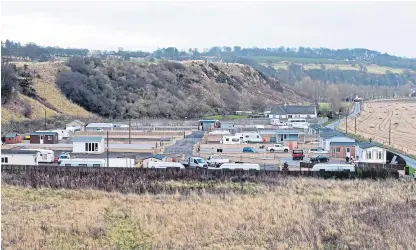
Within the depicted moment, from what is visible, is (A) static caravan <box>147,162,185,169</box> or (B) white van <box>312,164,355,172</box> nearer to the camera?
(B) white van <box>312,164,355,172</box>

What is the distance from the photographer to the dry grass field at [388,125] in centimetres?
2845

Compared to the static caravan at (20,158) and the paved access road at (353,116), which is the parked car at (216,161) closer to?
the static caravan at (20,158)

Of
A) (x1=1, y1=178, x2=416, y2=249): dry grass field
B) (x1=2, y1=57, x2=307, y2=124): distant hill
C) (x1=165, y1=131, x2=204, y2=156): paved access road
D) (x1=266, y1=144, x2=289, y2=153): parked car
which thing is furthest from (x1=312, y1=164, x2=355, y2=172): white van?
(x1=2, y1=57, x2=307, y2=124): distant hill

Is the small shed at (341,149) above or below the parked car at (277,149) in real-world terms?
above

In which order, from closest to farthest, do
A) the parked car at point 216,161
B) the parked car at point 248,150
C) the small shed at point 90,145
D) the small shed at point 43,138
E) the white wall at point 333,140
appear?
1. the parked car at point 216,161
2. the small shed at point 90,145
3. the white wall at point 333,140
4. the parked car at point 248,150
5. the small shed at point 43,138

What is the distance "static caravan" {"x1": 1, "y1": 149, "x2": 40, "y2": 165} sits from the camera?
18.4 metres

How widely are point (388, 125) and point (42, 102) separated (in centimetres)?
2186

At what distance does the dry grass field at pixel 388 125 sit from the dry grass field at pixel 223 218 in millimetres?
10965

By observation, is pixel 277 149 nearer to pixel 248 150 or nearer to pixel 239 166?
pixel 248 150

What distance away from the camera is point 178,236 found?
399 inches

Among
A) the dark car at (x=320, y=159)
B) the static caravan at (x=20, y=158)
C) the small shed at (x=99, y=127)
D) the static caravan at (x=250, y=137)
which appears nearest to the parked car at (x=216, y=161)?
the dark car at (x=320, y=159)

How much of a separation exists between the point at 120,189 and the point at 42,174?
261cm

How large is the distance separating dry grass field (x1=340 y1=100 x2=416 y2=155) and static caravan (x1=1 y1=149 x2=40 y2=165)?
14.3 m

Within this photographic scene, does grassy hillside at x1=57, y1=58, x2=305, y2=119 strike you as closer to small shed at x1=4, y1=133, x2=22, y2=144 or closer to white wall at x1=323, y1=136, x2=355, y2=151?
small shed at x1=4, y1=133, x2=22, y2=144
